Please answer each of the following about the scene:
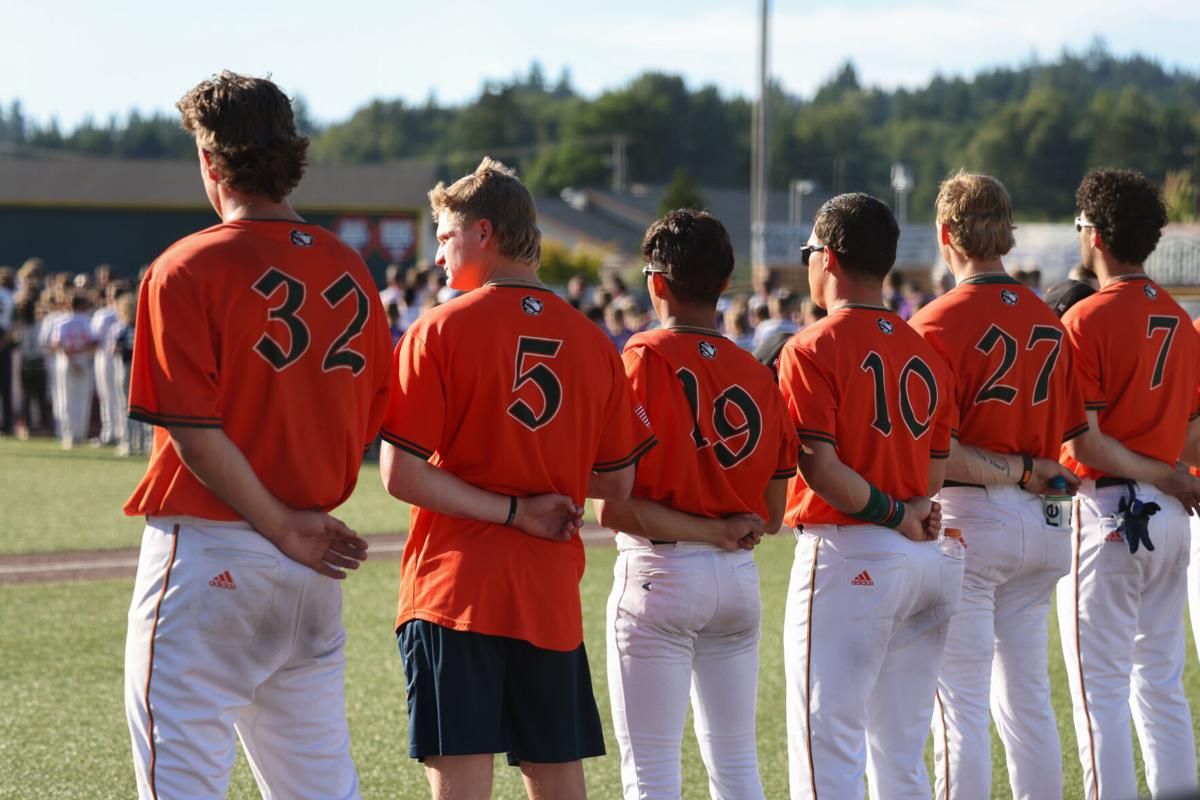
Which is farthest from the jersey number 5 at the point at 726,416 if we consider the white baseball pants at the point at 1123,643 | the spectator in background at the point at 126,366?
the spectator in background at the point at 126,366

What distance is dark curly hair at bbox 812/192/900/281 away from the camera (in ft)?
14.9

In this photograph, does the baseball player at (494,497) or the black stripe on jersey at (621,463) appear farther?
the black stripe on jersey at (621,463)

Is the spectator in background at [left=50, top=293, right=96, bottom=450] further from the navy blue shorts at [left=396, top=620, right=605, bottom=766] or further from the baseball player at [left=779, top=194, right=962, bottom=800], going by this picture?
the navy blue shorts at [left=396, top=620, right=605, bottom=766]

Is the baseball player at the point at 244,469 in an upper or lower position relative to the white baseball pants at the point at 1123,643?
upper

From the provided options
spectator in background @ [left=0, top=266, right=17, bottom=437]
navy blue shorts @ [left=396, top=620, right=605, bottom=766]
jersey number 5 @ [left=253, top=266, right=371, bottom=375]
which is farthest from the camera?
spectator in background @ [left=0, top=266, right=17, bottom=437]

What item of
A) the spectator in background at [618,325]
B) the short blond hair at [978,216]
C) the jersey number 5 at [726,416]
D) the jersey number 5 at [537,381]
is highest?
the short blond hair at [978,216]

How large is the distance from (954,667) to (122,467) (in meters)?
14.5

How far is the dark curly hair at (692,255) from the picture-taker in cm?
439

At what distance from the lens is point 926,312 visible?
499 cm

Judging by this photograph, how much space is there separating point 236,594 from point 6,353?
63.9 feet

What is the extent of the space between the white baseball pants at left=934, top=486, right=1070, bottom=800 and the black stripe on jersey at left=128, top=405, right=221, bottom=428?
2667 mm

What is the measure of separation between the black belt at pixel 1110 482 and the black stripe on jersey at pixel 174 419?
11.0 ft

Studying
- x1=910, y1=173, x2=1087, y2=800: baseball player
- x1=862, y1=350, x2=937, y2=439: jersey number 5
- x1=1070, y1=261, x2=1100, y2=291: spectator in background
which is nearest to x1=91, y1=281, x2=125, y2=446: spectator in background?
x1=1070, y1=261, x2=1100, y2=291: spectator in background

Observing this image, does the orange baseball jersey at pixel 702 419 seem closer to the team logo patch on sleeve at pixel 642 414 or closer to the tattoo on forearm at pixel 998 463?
the team logo patch on sleeve at pixel 642 414
